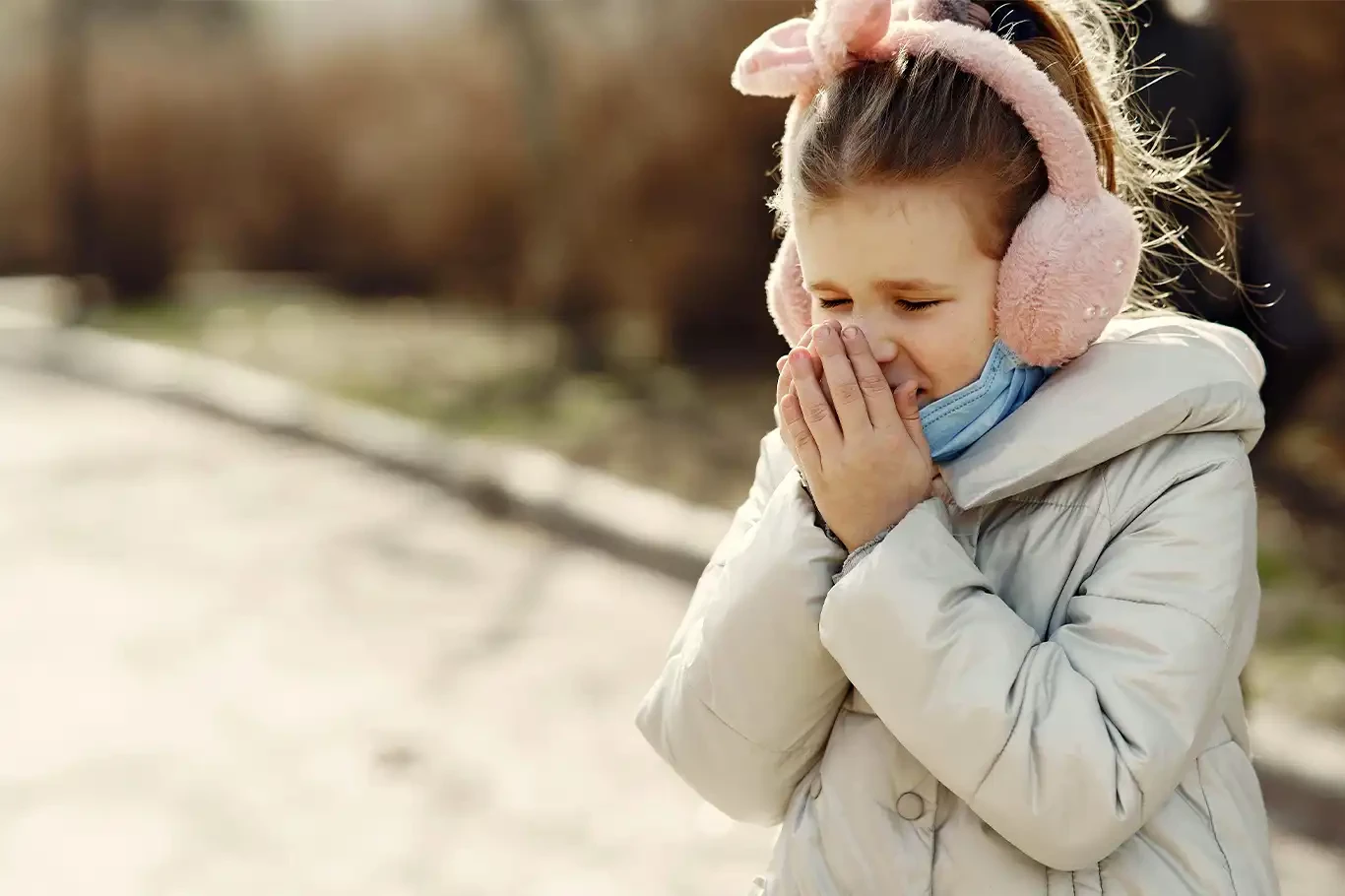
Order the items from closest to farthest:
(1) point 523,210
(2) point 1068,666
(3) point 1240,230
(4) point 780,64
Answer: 1. (2) point 1068,666
2. (4) point 780,64
3. (3) point 1240,230
4. (1) point 523,210

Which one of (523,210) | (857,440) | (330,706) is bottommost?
(523,210)

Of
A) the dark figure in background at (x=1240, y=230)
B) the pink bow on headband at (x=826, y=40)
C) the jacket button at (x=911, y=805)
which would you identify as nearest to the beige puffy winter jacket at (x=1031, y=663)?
the jacket button at (x=911, y=805)

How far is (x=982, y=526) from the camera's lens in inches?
67.8

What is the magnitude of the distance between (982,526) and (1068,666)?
25 centimetres

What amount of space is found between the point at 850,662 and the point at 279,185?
46.7 ft

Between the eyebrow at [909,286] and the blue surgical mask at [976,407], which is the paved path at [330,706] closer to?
the blue surgical mask at [976,407]

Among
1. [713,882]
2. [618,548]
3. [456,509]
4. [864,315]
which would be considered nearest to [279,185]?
[456,509]

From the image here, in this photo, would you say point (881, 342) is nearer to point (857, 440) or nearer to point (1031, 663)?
point (857, 440)

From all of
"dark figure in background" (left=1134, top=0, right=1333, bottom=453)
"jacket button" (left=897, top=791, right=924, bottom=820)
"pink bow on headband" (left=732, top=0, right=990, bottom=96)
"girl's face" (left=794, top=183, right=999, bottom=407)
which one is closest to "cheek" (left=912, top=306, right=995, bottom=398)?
"girl's face" (left=794, top=183, right=999, bottom=407)

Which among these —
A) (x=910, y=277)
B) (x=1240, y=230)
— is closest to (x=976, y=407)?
(x=910, y=277)

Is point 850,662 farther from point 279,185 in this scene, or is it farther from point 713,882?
point 279,185

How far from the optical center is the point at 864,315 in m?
1.64

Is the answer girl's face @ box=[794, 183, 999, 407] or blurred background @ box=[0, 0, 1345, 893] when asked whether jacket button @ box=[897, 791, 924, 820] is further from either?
blurred background @ box=[0, 0, 1345, 893]

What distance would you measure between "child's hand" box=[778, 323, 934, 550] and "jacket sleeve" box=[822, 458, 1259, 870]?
6cm
